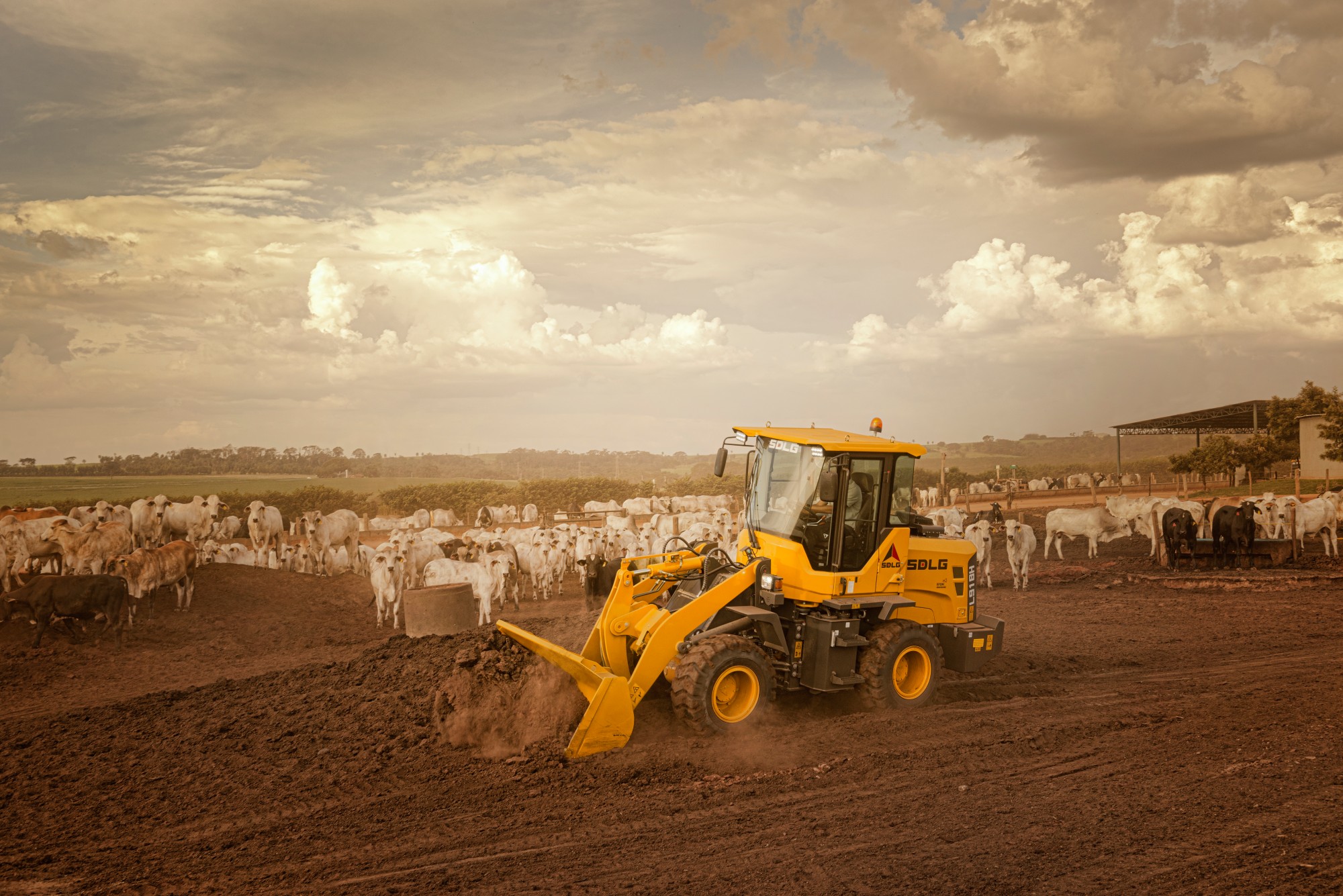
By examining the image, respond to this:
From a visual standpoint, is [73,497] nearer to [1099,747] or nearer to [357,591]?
[357,591]

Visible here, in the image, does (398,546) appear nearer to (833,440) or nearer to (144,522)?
(144,522)

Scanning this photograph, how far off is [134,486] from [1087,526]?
57051mm

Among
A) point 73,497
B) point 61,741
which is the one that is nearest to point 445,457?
point 73,497

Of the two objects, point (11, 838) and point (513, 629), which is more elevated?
point (513, 629)

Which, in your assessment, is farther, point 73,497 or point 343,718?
point 73,497

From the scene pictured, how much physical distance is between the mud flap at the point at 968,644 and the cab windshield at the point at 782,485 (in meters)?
2.59

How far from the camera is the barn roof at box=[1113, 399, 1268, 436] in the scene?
57438mm

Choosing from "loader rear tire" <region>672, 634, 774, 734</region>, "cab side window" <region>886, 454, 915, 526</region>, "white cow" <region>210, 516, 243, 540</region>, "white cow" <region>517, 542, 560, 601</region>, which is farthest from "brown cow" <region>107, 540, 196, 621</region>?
"cab side window" <region>886, 454, 915, 526</region>

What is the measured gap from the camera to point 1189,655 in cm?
1330

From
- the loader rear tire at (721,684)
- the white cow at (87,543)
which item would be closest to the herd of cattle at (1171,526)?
the loader rear tire at (721,684)

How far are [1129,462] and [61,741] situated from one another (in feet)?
324

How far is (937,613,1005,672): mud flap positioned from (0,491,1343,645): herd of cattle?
3331 millimetres

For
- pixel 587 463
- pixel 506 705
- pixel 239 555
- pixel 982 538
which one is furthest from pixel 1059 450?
pixel 506 705

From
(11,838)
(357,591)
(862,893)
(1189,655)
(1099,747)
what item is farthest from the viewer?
(357,591)
